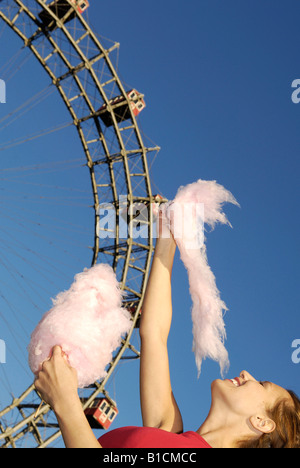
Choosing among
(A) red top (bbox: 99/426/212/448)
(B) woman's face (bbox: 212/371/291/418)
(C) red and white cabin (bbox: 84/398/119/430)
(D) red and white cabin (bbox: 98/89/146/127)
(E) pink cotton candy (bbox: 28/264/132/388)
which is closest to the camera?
(A) red top (bbox: 99/426/212/448)

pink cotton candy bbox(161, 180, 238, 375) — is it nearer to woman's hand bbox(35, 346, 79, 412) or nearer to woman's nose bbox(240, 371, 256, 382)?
woman's nose bbox(240, 371, 256, 382)

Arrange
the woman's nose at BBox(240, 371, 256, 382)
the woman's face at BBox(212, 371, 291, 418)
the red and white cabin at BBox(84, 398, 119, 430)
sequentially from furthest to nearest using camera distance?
the red and white cabin at BBox(84, 398, 119, 430), the woman's nose at BBox(240, 371, 256, 382), the woman's face at BBox(212, 371, 291, 418)

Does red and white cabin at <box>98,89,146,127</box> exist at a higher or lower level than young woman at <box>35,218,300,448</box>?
higher

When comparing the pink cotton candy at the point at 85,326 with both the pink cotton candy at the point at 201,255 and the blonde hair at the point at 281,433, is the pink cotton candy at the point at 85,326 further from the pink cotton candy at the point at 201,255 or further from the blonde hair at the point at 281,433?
the blonde hair at the point at 281,433

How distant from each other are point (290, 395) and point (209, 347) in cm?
48

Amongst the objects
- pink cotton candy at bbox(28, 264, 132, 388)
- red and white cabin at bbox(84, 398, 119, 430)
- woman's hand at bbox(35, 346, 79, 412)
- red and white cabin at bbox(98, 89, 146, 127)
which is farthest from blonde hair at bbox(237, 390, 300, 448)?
red and white cabin at bbox(98, 89, 146, 127)

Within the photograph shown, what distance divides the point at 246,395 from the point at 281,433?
0.22 meters

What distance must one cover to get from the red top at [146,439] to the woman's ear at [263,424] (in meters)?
0.30

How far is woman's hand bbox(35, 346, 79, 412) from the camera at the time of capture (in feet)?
6.62

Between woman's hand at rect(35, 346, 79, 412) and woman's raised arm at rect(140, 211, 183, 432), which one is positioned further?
woman's raised arm at rect(140, 211, 183, 432)
